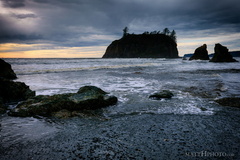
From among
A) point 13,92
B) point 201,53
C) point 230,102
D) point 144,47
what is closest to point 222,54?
point 201,53

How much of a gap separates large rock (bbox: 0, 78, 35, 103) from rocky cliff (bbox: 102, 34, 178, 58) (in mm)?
121250

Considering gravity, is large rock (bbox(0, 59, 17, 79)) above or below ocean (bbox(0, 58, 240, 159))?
above

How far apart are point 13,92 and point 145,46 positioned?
129980 millimetres

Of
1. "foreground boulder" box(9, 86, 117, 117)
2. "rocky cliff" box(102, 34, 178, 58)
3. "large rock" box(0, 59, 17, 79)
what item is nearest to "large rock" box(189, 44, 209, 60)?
"large rock" box(0, 59, 17, 79)

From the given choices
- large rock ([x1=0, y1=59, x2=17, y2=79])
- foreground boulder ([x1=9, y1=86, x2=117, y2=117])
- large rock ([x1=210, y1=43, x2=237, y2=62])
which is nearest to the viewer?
foreground boulder ([x1=9, y1=86, x2=117, y2=117])

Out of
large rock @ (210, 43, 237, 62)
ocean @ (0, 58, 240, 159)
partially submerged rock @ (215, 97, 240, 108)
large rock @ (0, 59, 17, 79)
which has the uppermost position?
large rock @ (210, 43, 237, 62)

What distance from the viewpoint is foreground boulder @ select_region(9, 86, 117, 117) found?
3936 mm

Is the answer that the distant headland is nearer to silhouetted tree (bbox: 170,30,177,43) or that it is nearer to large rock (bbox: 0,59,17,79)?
silhouetted tree (bbox: 170,30,177,43)

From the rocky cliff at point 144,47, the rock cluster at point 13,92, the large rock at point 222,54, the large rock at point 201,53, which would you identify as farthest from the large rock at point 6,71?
the rocky cliff at point 144,47

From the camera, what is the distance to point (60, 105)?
421 centimetres

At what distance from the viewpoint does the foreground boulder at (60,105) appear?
3936mm

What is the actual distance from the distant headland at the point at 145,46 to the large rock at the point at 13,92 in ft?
398

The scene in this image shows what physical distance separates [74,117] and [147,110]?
6.68 ft

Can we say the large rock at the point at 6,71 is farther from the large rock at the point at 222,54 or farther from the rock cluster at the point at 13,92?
the large rock at the point at 222,54
